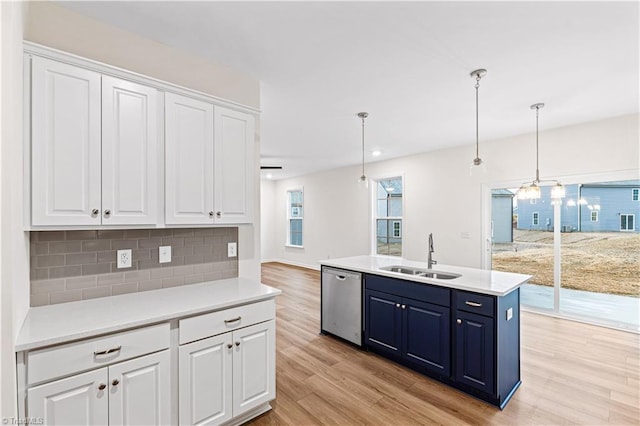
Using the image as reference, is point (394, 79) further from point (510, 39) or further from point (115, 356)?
point (115, 356)

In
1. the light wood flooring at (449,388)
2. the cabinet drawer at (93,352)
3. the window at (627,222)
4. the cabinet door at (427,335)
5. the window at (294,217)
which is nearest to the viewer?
the cabinet drawer at (93,352)

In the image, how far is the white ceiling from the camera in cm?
184

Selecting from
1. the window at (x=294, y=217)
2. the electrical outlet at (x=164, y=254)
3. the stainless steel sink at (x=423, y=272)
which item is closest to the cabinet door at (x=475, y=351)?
the stainless steel sink at (x=423, y=272)

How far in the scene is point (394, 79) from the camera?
2752 millimetres

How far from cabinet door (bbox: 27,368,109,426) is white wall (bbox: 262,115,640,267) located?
511 cm

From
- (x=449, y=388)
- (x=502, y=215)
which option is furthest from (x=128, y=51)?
(x=502, y=215)

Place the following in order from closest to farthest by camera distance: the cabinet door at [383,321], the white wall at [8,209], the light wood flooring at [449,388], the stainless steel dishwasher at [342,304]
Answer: the white wall at [8,209]
the light wood flooring at [449,388]
the cabinet door at [383,321]
the stainless steel dishwasher at [342,304]

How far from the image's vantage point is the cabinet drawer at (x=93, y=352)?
1.32 m

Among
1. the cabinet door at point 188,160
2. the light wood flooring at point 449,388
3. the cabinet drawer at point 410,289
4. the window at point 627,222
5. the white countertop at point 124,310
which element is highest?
the cabinet door at point 188,160

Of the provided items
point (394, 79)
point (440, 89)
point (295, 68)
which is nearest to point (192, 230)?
point (295, 68)

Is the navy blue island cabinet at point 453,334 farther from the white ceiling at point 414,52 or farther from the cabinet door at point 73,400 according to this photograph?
the cabinet door at point 73,400

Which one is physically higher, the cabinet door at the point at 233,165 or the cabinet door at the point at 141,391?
the cabinet door at the point at 233,165

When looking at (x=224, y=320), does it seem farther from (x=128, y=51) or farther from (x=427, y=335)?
(x=128, y=51)

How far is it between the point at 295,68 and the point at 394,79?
0.92 meters
